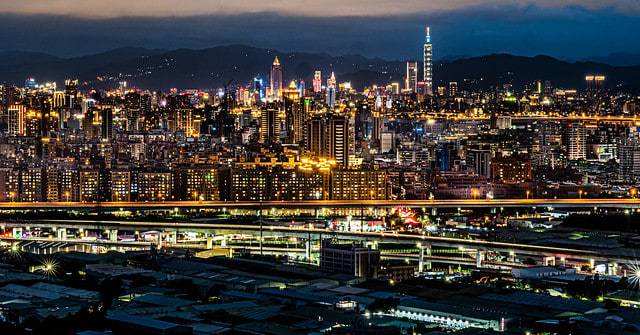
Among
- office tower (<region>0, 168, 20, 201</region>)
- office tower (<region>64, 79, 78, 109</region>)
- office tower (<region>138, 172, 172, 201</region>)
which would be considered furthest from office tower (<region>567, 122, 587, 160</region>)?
office tower (<region>0, 168, 20, 201</region>)

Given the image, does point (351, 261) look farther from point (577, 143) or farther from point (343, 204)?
point (577, 143)

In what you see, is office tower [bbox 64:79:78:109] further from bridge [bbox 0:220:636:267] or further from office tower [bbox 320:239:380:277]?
office tower [bbox 320:239:380:277]

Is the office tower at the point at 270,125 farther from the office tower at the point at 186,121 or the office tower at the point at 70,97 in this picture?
the office tower at the point at 70,97

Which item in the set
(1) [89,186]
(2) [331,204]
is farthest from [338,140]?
(2) [331,204]

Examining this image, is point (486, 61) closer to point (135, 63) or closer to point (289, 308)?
point (135, 63)

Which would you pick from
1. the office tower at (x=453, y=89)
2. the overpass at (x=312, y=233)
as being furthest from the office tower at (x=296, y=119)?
the office tower at (x=453, y=89)
